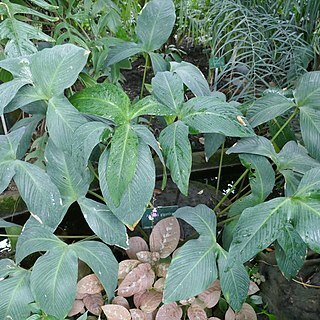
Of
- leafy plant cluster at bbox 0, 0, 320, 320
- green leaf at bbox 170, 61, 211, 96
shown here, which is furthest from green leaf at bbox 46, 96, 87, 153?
green leaf at bbox 170, 61, 211, 96

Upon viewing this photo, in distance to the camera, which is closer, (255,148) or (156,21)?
(255,148)

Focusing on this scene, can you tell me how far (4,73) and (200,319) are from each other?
0.91 m

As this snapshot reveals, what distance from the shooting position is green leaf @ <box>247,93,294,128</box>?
1.05m

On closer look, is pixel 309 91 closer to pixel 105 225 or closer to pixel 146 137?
pixel 146 137

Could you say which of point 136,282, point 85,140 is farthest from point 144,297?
point 85,140

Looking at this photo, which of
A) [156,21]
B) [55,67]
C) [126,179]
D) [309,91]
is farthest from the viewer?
[156,21]

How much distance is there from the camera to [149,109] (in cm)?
97

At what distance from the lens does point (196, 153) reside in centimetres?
197

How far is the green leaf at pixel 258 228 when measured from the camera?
0.88 metres

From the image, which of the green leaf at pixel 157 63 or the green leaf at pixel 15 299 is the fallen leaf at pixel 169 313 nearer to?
the green leaf at pixel 15 299

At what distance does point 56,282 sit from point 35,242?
11 centimetres

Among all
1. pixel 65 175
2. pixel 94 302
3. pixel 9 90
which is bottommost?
pixel 94 302

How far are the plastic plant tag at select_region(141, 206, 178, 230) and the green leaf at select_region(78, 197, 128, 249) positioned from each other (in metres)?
0.23

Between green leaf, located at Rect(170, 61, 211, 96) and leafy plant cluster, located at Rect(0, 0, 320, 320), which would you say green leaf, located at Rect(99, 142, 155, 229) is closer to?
leafy plant cluster, located at Rect(0, 0, 320, 320)
